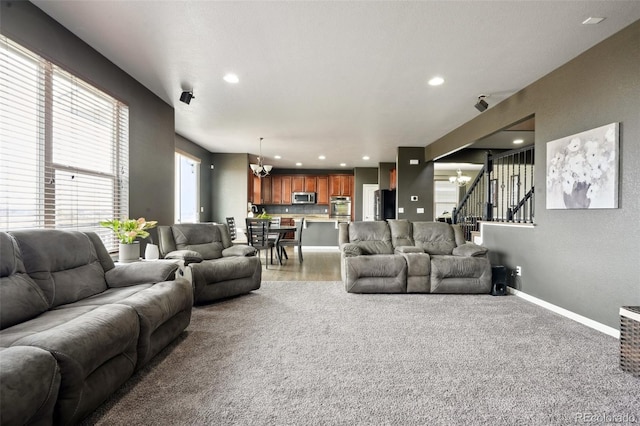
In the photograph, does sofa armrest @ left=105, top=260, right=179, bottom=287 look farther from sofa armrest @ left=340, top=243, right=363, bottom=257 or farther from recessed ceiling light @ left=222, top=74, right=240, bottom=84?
sofa armrest @ left=340, top=243, right=363, bottom=257

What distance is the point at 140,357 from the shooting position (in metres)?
1.91

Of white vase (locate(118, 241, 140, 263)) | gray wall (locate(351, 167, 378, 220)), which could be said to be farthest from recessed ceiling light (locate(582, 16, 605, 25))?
gray wall (locate(351, 167, 378, 220))

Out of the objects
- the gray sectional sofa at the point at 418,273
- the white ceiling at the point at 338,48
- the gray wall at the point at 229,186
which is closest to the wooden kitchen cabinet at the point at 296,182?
the gray wall at the point at 229,186

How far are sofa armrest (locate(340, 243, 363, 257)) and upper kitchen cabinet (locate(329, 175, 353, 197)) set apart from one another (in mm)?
6285

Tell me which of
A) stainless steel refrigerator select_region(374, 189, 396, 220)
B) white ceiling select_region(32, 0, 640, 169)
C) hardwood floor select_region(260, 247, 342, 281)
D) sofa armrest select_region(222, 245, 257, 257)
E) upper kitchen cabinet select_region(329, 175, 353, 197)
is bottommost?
hardwood floor select_region(260, 247, 342, 281)

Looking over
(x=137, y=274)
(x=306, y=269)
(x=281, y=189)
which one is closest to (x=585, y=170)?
(x=137, y=274)

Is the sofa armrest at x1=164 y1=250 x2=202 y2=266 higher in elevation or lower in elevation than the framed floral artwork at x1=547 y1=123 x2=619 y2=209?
lower

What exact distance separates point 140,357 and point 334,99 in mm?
3569

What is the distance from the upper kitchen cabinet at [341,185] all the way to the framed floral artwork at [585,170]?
7.35m

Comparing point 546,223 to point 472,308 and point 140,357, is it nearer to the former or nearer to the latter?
point 472,308

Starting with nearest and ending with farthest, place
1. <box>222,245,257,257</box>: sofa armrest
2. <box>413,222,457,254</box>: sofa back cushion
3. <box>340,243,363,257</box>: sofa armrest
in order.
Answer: <box>222,245,257,257</box>: sofa armrest, <box>340,243,363,257</box>: sofa armrest, <box>413,222,457,254</box>: sofa back cushion

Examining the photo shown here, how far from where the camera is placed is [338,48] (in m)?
2.90

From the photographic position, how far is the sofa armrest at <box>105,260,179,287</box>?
2430 mm

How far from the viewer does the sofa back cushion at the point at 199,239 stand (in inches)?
156
